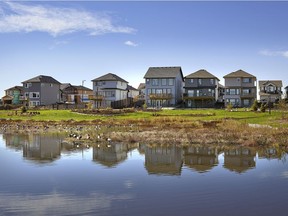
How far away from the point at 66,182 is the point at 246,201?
27.9 feet

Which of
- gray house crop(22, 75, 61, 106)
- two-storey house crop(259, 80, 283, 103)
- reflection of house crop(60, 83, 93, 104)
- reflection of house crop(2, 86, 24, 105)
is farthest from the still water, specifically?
reflection of house crop(60, 83, 93, 104)

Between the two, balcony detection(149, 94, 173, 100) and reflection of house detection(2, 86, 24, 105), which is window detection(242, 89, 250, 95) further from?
reflection of house detection(2, 86, 24, 105)

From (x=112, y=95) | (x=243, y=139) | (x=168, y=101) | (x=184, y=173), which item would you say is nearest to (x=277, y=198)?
(x=184, y=173)

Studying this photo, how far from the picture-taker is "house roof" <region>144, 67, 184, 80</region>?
8694cm

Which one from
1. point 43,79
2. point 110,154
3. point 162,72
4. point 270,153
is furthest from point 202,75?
point 110,154

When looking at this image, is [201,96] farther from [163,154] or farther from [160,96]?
[163,154]

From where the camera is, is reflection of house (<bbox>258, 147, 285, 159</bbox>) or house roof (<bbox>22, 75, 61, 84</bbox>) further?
house roof (<bbox>22, 75, 61, 84</bbox>)

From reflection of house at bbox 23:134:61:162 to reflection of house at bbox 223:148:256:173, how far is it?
1208 cm

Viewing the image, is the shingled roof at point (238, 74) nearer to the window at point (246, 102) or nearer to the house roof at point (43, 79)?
the window at point (246, 102)

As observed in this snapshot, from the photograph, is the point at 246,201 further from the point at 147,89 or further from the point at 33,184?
the point at 147,89

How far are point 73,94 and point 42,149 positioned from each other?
302 ft

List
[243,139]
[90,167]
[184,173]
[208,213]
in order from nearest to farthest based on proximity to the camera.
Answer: [208,213] < [184,173] < [90,167] < [243,139]

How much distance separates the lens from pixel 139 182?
16.7 meters

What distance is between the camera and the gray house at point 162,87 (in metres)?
84.8
